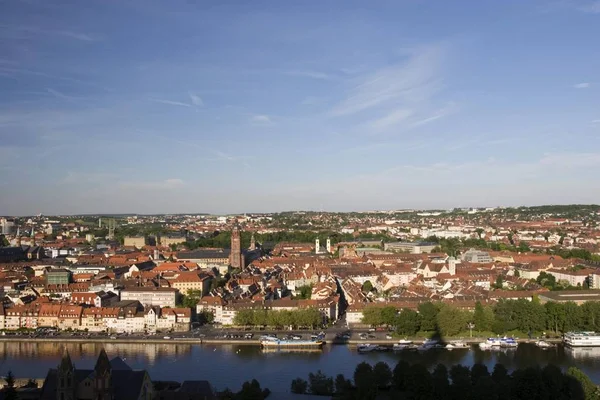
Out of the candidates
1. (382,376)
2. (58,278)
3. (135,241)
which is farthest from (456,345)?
(135,241)

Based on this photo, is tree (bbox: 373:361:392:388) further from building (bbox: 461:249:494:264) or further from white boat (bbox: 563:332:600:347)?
building (bbox: 461:249:494:264)

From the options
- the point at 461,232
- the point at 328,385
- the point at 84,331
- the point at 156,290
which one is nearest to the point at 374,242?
the point at 461,232

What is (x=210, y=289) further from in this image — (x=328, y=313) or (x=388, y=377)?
(x=388, y=377)

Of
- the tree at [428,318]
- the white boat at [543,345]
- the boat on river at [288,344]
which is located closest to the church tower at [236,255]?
the boat on river at [288,344]

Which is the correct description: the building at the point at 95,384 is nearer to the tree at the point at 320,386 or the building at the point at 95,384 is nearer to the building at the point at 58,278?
the tree at the point at 320,386

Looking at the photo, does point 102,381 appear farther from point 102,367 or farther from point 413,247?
point 413,247

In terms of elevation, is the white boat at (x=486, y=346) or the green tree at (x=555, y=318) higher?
the green tree at (x=555, y=318)
